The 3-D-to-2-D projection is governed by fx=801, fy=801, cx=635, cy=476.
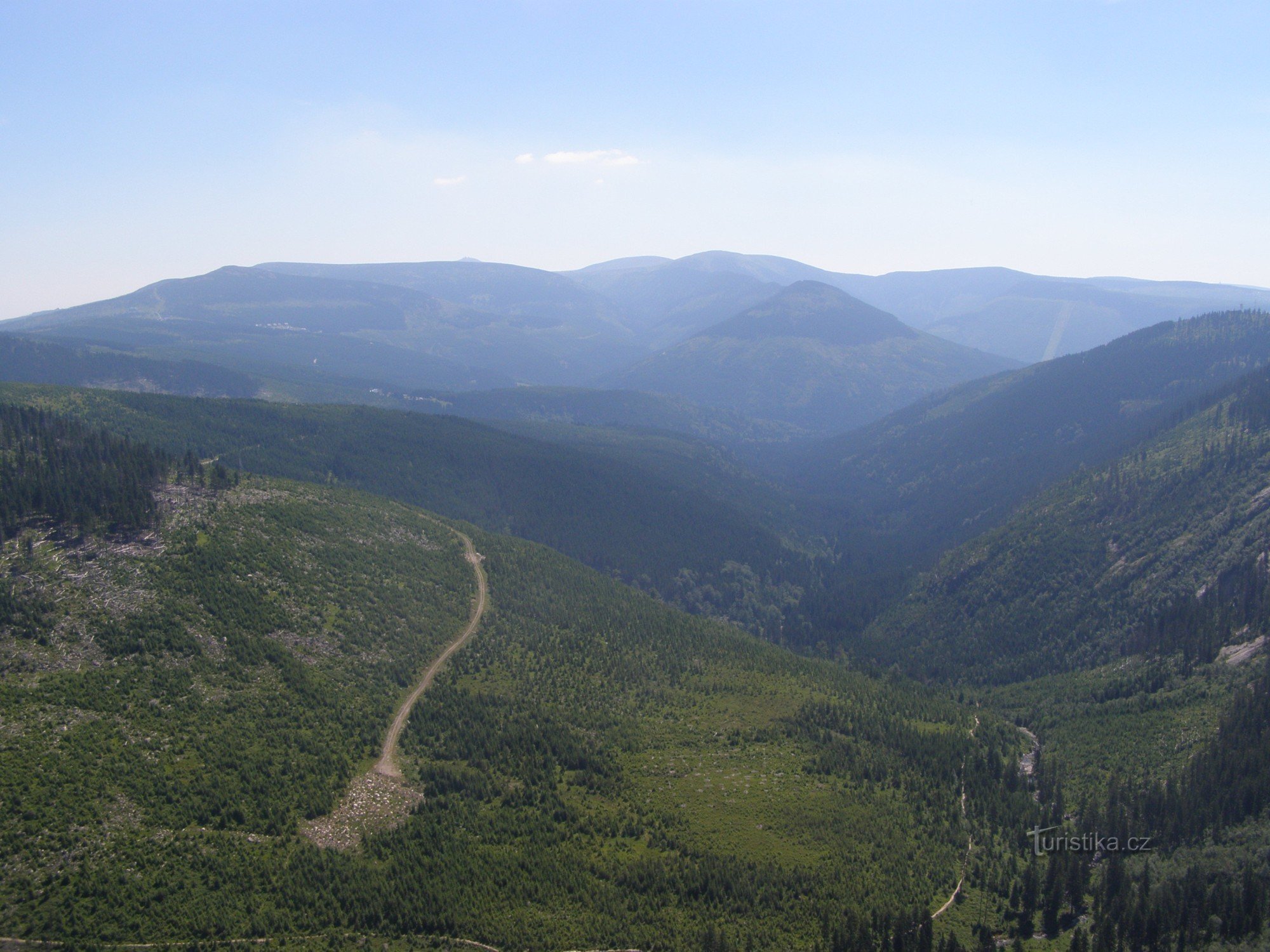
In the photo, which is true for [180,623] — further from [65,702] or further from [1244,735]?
[1244,735]

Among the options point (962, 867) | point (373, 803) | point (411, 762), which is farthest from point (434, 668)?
point (962, 867)

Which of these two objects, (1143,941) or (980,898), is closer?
(1143,941)

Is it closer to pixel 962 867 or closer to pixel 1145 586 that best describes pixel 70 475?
pixel 962 867

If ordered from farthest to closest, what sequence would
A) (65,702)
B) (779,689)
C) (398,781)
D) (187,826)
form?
(779,689)
(398,781)
(65,702)
(187,826)

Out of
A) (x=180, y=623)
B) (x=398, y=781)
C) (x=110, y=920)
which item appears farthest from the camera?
(x=180, y=623)

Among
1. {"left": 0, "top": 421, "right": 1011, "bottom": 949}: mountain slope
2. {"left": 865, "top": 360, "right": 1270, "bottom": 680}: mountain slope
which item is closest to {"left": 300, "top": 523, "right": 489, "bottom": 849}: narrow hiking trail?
{"left": 0, "top": 421, "right": 1011, "bottom": 949}: mountain slope

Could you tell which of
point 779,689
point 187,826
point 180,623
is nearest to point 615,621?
point 779,689

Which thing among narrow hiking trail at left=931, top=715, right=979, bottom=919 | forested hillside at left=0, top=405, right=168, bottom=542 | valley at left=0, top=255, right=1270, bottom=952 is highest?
forested hillside at left=0, top=405, right=168, bottom=542

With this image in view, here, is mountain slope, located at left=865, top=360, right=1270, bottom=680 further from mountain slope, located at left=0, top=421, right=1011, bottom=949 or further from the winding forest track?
the winding forest track
